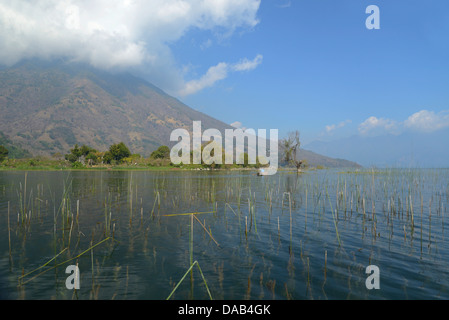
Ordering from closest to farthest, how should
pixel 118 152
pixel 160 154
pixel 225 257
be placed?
pixel 225 257 → pixel 118 152 → pixel 160 154

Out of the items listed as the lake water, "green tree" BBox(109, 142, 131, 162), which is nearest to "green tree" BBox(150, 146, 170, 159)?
"green tree" BBox(109, 142, 131, 162)

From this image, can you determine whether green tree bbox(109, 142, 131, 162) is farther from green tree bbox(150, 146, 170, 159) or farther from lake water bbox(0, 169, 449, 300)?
lake water bbox(0, 169, 449, 300)

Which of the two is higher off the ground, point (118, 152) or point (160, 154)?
point (160, 154)

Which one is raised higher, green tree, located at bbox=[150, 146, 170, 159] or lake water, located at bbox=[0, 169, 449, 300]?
green tree, located at bbox=[150, 146, 170, 159]

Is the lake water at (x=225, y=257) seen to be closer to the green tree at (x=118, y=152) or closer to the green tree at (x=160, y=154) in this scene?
the green tree at (x=118, y=152)

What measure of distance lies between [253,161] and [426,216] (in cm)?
9277

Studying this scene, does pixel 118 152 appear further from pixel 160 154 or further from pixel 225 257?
pixel 225 257

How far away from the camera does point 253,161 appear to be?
4124 inches

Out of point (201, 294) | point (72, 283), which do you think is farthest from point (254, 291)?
point (72, 283)

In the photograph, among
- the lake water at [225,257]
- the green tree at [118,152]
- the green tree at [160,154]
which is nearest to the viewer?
the lake water at [225,257]

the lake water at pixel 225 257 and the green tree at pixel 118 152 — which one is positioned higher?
the green tree at pixel 118 152

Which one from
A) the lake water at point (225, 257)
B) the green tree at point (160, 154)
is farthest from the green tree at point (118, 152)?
the lake water at point (225, 257)

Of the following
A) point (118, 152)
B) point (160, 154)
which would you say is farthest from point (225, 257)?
point (160, 154)
